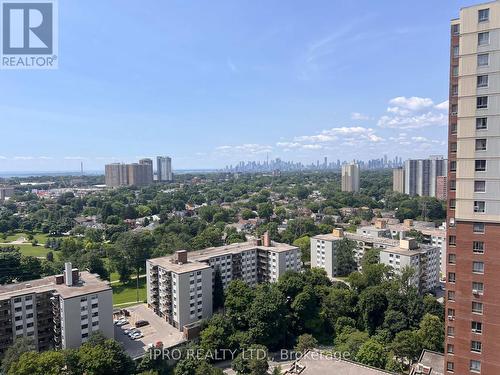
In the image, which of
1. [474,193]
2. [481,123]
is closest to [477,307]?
[474,193]

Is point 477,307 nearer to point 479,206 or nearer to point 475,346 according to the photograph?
point 475,346

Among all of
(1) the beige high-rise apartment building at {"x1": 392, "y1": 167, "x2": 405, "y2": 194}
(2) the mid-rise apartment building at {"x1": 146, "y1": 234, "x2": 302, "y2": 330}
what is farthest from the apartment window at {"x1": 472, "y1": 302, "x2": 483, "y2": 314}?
(1) the beige high-rise apartment building at {"x1": 392, "y1": 167, "x2": 405, "y2": 194}

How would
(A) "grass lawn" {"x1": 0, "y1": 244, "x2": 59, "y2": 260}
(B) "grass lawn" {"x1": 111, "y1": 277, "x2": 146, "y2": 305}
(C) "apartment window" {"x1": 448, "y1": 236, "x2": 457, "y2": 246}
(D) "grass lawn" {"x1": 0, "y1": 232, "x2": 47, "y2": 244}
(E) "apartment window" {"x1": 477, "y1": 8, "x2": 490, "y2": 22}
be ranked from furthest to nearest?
1. (D) "grass lawn" {"x1": 0, "y1": 232, "x2": 47, "y2": 244}
2. (A) "grass lawn" {"x1": 0, "y1": 244, "x2": 59, "y2": 260}
3. (B) "grass lawn" {"x1": 111, "y1": 277, "x2": 146, "y2": 305}
4. (C) "apartment window" {"x1": 448, "y1": 236, "x2": 457, "y2": 246}
5. (E) "apartment window" {"x1": 477, "y1": 8, "x2": 490, "y2": 22}

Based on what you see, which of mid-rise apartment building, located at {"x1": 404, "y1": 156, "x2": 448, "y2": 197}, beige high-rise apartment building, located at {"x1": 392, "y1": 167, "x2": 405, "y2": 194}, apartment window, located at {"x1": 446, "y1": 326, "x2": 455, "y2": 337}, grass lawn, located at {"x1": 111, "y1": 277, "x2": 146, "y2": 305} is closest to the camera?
apartment window, located at {"x1": 446, "y1": 326, "x2": 455, "y2": 337}

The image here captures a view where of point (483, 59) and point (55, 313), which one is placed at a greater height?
point (483, 59)

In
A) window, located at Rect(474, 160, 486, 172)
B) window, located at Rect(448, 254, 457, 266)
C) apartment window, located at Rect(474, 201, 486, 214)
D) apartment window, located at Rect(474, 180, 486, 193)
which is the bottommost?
window, located at Rect(448, 254, 457, 266)

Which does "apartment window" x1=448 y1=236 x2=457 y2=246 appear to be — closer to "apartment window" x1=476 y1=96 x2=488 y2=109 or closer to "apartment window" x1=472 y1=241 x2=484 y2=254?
"apartment window" x1=472 y1=241 x2=484 y2=254

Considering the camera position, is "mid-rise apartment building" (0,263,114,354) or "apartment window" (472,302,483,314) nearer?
"apartment window" (472,302,483,314)
